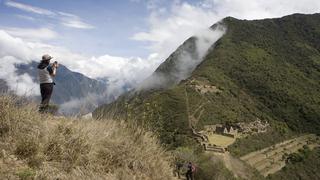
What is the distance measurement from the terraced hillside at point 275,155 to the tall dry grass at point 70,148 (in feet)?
284

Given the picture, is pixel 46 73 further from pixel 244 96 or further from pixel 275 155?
pixel 244 96

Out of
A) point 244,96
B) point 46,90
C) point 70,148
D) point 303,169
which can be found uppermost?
point 46,90

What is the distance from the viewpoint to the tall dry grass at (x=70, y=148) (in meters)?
6.06

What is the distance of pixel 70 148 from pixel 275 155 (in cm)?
10616

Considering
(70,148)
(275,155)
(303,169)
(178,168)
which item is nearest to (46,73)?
(178,168)

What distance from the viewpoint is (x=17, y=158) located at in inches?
239

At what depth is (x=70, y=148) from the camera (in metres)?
6.71

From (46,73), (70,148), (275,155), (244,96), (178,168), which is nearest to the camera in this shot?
A: (70,148)

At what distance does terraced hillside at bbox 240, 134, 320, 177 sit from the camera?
96000mm

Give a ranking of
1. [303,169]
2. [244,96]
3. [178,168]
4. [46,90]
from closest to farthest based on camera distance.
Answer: [46,90] → [178,168] → [303,169] → [244,96]

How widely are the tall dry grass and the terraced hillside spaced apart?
8665cm

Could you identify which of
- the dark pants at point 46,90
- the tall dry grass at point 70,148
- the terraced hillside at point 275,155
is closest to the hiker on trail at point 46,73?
the dark pants at point 46,90

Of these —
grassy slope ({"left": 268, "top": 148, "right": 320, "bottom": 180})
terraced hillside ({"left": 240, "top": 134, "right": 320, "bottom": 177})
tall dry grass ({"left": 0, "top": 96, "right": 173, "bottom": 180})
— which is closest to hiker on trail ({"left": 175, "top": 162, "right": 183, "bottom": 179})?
tall dry grass ({"left": 0, "top": 96, "right": 173, "bottom": 180})

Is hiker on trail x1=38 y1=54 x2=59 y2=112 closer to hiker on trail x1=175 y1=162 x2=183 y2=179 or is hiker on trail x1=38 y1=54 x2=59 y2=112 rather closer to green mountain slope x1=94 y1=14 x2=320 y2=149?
hiker on trail x1=175 y1=162 x2=183 y2=179
